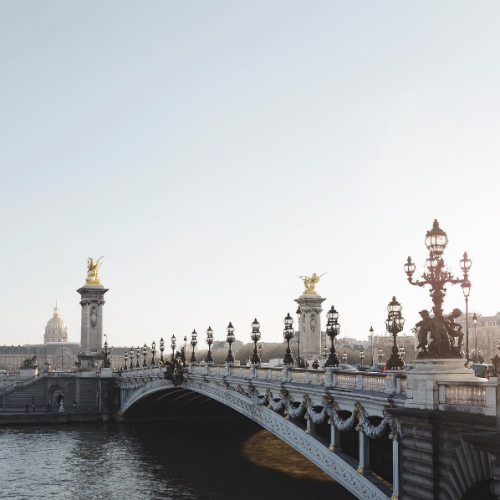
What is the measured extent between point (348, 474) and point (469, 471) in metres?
8.53

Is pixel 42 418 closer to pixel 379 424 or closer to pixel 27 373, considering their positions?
pixel 27 373

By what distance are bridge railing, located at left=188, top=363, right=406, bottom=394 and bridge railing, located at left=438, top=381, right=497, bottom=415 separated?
3.04m

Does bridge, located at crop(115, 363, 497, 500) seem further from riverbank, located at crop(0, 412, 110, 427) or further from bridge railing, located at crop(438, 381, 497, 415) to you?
riverbank, located at crop(0, 412, 110, 427)

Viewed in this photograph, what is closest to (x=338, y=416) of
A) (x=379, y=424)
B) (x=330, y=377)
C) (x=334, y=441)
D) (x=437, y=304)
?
(x=334, y=441)

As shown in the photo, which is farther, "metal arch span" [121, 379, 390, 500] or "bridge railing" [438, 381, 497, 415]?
"metal arch span" [121, 379, 390, 500]

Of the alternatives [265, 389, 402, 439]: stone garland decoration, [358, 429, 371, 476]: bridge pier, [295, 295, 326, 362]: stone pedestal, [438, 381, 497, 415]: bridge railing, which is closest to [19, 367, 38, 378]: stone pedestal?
[295, 295, 326, 362]: stone pedestal

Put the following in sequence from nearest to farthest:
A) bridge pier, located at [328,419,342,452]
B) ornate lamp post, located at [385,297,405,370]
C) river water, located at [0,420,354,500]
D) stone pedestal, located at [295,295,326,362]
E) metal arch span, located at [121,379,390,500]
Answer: metal arch span, located at [121,379,390,500]
ornate lamp post, located at [385,297,405,370]
bridge pier, located at [328,419,342,452]
river water, located at [0,420,354,500]
stone pedestal, located at [295,295,326,362]

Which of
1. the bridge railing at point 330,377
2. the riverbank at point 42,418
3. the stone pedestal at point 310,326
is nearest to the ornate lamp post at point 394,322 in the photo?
the bridge railing at point 330,377

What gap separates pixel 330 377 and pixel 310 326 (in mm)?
51581

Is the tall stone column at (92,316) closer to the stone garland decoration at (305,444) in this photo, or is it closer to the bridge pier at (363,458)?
the stone garland decoration at (305,444)

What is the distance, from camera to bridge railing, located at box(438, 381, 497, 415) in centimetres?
1423

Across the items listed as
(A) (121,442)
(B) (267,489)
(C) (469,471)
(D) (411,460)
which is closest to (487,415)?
(C) (469,471)

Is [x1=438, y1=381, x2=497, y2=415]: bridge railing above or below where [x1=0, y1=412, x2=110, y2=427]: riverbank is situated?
above

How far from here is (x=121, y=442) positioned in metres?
54.7
